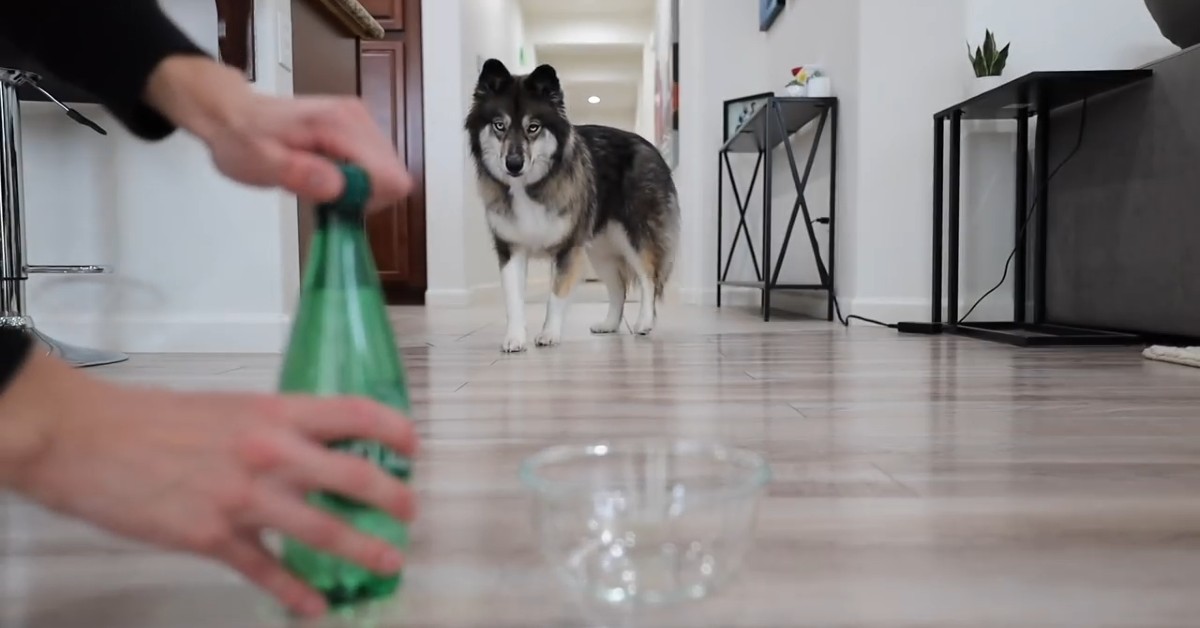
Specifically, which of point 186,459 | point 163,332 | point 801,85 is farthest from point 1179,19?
point 163,332

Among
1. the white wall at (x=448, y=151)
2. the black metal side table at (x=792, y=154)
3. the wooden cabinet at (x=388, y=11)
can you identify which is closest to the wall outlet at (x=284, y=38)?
the black metal side table at (x=792, y=154)

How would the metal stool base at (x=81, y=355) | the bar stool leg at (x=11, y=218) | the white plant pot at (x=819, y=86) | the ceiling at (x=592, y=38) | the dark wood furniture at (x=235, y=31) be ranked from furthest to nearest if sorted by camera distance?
1. the ceiling at (x=592, y=38)
2. the white plant pot at (x=819, y=86)
3. the dark wood furniture at (x=235, y=31)
4. the metal stool base at (x=81, y=355)
5. the bar stool leg at (x=11, y=218)

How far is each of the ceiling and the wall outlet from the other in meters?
4.03

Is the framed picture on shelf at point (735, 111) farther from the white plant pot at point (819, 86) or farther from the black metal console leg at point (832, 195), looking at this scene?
the black metal console leg at point (832, 195)

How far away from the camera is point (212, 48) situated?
2.03m

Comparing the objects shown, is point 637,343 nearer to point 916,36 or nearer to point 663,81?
point 916,36

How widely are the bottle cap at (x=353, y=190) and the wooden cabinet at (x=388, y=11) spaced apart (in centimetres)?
447

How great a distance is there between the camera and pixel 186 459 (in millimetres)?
360

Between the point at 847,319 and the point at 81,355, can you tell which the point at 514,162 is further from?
the point at 847,319

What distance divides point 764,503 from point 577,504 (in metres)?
0.26

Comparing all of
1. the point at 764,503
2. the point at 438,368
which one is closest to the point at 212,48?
the point at 438,368

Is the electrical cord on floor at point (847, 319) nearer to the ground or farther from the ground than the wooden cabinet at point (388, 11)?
nearer to the ground

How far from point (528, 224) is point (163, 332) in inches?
39.0

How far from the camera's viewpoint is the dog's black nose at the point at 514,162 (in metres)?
2.41
